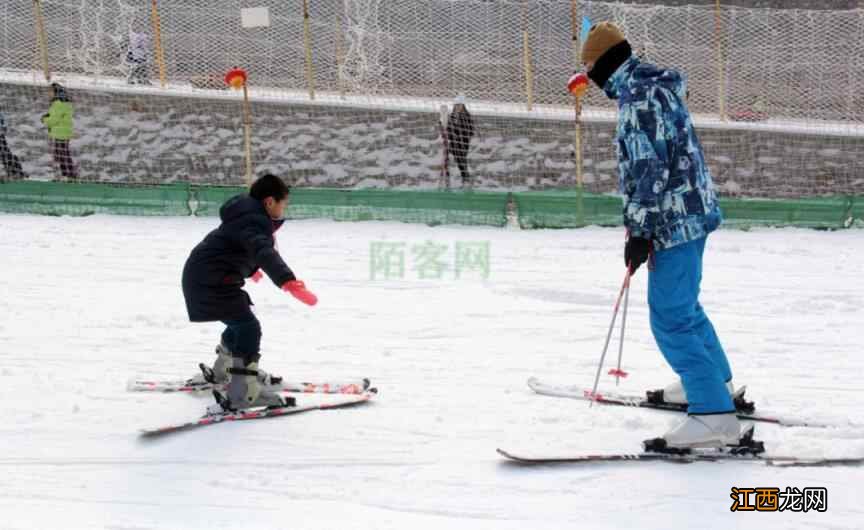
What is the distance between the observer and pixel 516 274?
31.3 ft

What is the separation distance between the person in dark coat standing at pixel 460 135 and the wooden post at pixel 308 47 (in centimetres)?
224

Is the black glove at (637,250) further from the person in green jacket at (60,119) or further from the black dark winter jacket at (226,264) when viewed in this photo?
the person in green jacket at (60,119)

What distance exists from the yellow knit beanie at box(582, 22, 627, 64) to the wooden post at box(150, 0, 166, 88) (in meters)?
12.8

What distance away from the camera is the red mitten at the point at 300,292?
4.76 metres

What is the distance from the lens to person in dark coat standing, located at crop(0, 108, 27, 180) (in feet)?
51.7

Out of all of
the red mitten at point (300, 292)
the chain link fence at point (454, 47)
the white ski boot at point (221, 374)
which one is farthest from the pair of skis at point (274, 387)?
the chain link fence at point (454, 47)

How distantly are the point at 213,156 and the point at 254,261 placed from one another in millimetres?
11760

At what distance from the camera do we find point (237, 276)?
5.25 m

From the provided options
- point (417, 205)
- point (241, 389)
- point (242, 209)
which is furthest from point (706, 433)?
point (417, 205)

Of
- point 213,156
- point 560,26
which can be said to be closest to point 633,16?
point 560,26

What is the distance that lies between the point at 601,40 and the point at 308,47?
12001 millimetres

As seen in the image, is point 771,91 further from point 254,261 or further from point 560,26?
point 254,261

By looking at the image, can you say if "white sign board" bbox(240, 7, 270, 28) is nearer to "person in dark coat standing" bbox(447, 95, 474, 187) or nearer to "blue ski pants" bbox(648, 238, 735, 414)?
"person in dark coat standing" bbox(447, 95, 474, 187)

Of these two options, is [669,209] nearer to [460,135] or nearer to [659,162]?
[659,162]
